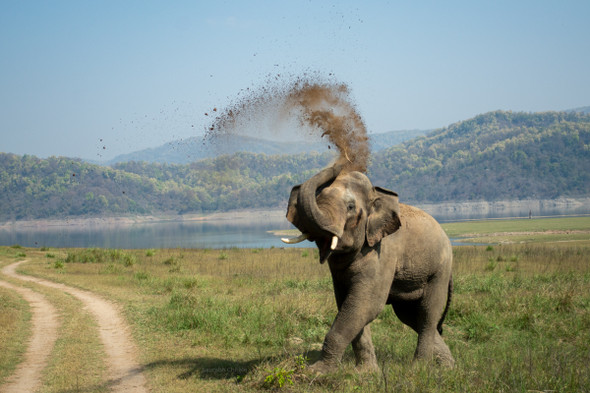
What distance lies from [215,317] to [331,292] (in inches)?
201

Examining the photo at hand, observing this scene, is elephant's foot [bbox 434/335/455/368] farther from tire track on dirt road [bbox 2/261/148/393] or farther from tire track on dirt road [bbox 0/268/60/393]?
tire track on dirt road [bbox 0/268/60/393]

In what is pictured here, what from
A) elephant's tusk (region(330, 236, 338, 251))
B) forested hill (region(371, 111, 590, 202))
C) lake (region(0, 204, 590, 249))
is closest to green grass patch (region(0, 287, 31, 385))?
elephant's tusk (region(330, 236, 338, 251))

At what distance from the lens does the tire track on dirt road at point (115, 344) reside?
24.6ft

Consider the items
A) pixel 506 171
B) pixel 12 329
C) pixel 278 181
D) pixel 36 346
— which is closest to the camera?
pixel 36 346

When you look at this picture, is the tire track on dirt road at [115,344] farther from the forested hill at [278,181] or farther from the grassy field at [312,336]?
the forested hill at [278,181]

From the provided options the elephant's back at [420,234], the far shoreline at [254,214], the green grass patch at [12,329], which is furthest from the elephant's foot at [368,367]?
the far shoreline at [254,214]

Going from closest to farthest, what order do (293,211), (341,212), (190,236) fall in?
(341,212) → (293,211) → (190,236)

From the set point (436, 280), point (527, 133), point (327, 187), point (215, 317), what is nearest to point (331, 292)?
point (215, 317)

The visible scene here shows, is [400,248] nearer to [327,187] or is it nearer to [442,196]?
[327,187]

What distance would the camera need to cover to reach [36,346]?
9719 millimetres

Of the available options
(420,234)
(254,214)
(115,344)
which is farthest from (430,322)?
(254,214)

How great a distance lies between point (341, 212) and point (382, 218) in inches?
28.1

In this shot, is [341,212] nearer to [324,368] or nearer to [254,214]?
[324,368]

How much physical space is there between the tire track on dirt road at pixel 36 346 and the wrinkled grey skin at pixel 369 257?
386cm
